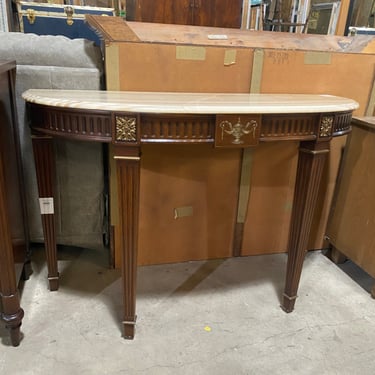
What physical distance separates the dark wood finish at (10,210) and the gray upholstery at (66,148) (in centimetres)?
7

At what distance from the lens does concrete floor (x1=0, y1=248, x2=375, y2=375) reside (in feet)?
3.90

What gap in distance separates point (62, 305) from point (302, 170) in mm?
1044

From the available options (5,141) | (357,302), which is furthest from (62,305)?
(357,302)

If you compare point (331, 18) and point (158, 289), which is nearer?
point (158, 289)

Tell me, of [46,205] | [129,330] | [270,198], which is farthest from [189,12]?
[129,330]

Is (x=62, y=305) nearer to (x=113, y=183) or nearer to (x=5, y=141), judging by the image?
(x=113, y=183)

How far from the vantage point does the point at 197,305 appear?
1.47 meters

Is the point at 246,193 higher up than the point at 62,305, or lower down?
higher up

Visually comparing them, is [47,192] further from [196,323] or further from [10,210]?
[196,323]

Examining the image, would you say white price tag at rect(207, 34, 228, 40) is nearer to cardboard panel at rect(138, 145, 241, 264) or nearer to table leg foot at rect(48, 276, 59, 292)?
cardboard panel at rect(138, 145, 241, 264)

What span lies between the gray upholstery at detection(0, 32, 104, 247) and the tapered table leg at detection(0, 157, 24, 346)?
0.44 meters

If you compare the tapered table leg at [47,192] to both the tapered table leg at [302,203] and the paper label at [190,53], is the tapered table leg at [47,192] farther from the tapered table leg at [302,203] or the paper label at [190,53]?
the tapered table leg at [302,203]

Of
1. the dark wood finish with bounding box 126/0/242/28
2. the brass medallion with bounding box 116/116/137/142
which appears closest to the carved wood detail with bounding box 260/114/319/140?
the brass medallion with bounding box 116/116/137/142

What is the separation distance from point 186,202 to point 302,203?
509 millimetres
